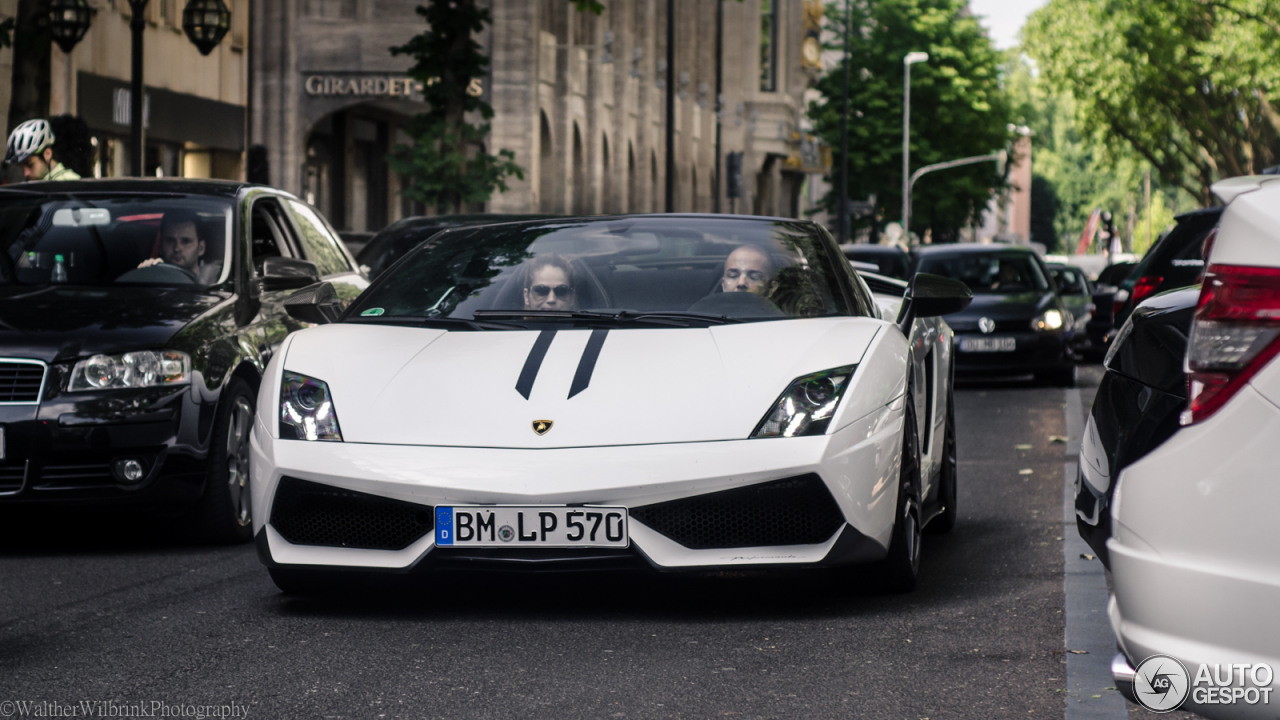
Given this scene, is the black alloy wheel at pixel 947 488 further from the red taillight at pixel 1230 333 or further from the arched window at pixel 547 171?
the arched window at pixel 547 171

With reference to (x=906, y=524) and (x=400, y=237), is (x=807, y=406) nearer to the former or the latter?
(x=906, y=524)

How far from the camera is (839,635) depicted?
18.6 feet

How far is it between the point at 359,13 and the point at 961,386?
20593mm

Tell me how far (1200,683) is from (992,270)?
56.7ft

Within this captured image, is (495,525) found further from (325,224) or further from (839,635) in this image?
(325,224)

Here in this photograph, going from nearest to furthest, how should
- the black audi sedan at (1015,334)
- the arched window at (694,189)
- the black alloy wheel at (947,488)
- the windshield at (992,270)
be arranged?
the black alloy wheel at (947,488), the black audi sedan at (1015,334), the windshield at (992,270), the arched window at (694,189)

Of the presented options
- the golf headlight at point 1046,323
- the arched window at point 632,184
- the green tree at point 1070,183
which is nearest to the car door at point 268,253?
the golf headlight at point 1046,323

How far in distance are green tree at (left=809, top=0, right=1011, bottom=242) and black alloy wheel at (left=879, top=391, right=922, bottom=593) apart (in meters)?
66.8

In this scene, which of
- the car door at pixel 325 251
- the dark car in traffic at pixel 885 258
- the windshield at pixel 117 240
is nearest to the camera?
the windshield at pixel 117 240

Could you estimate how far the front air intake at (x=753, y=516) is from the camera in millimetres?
5711

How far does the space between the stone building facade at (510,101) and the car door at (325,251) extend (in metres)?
13.0

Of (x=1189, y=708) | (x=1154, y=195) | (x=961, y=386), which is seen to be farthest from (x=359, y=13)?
(x=1154, y=195)

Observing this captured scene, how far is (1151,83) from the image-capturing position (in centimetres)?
5656

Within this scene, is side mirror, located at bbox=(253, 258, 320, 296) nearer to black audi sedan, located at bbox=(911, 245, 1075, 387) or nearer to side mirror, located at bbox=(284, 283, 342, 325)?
side mirror, located at bbox=(284, 283, 342, 325)
